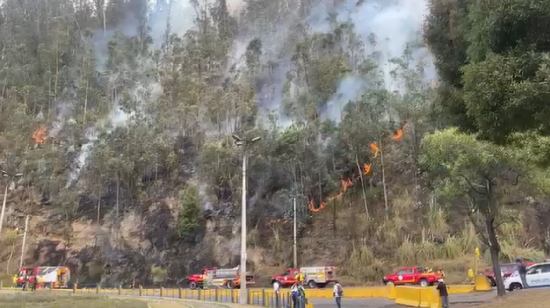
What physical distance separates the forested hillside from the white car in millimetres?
2498

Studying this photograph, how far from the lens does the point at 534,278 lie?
976 inches

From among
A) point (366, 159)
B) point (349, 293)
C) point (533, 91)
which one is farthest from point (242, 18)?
point (533, 91)

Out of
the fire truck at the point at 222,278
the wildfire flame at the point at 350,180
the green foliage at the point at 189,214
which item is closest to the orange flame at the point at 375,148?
the wildfire flame at the point at 350,180

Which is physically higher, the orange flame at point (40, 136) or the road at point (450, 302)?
the orange flame at point (40, 136)

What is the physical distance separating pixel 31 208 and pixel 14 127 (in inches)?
548

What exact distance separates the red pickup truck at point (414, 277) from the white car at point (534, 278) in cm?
773

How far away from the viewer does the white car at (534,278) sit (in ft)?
80.3

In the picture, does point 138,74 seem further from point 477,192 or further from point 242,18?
point 477,192

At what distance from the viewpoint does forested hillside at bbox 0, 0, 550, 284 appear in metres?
33.2

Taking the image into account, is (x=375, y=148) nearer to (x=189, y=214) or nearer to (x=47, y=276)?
(x=189, y=214)

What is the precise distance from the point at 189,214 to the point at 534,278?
3710 cm

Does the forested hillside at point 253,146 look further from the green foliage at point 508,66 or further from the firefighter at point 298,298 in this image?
the firefighter at point 298,298

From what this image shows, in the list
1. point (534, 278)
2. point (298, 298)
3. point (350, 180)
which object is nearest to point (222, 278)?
point (350, 180)

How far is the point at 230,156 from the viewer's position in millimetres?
55969
